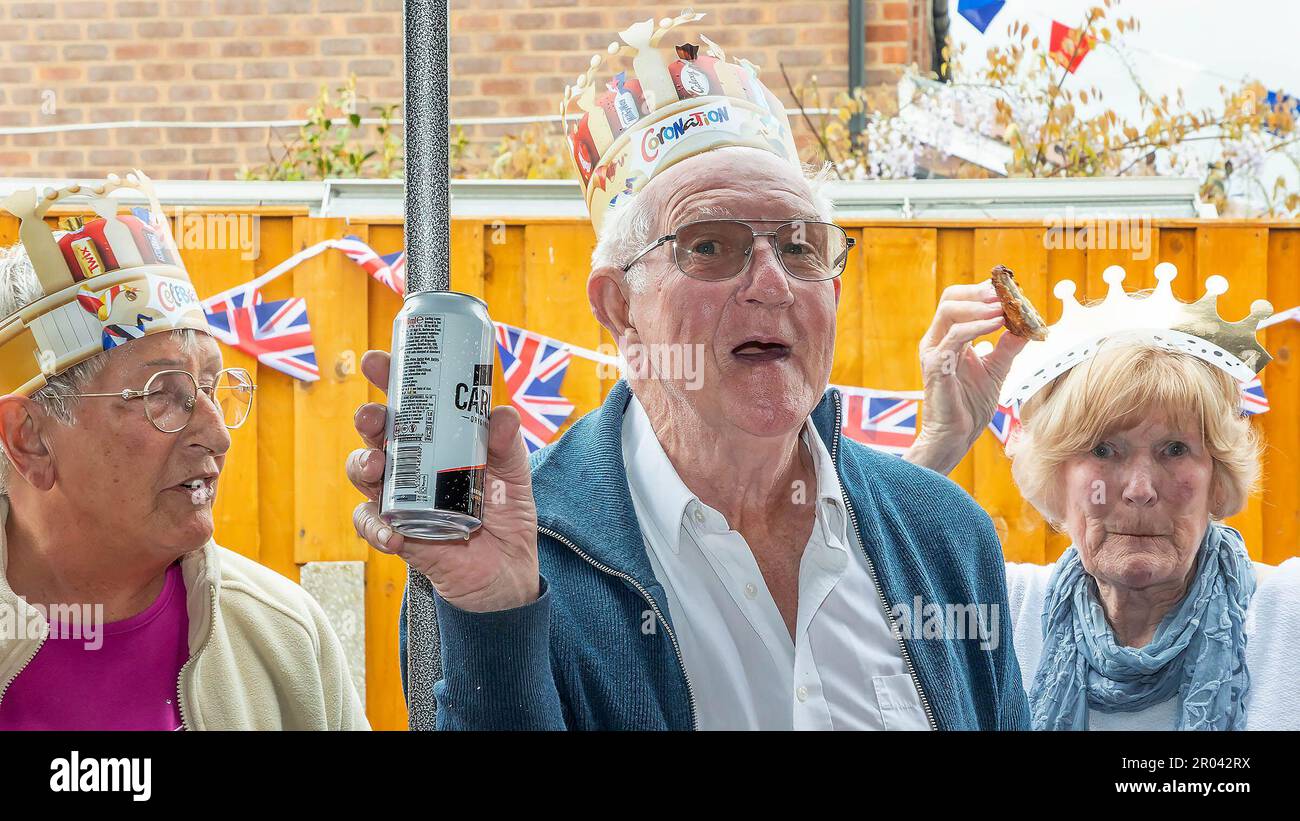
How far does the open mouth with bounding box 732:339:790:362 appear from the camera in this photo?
1665 millimetres

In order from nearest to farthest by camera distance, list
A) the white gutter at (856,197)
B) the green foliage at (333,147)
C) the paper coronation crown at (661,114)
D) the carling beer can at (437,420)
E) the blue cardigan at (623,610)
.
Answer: the carling beer can at (437,420) < the blue cardigan at (623,610) < the paper coronation crown at (661,114) < the white gutter at (856,197) < the green foliage at (333,147)

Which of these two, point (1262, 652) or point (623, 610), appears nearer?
point (623, 610)

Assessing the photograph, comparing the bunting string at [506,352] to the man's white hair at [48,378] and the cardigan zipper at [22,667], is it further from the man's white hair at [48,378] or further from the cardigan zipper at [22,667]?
the cardigan zipper at [22,667]

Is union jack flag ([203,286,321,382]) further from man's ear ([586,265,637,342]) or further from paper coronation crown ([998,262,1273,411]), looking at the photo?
paper coronation crown ([998,262,1273,411])

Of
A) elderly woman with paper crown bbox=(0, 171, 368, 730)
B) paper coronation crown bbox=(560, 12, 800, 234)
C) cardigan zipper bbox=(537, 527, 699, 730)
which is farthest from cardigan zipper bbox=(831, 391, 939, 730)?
elderly woman with paper crown bbox=(0, 171, 368, 730)

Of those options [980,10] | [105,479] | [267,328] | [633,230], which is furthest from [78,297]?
[980,10]

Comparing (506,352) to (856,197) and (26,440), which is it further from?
(26,440)

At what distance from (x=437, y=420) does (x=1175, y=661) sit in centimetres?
132

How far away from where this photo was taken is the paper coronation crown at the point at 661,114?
1784 millimetres

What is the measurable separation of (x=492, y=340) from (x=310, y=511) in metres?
1.44

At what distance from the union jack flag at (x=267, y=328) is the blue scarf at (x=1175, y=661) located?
1.61 m

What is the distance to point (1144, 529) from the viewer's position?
205 centimetres

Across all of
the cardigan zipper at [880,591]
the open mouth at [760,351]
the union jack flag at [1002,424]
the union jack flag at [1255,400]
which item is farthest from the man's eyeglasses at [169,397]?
the union jack flag at [1255,400]
